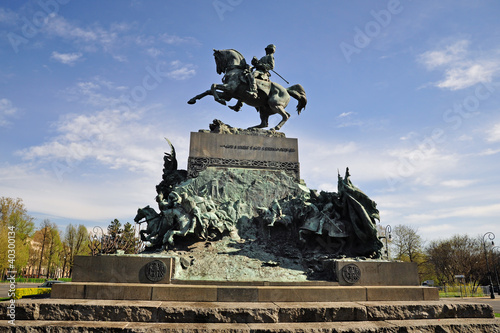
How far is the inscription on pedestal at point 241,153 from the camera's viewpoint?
12.6 metres

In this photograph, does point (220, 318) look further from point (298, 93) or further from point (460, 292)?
point (460, 292)

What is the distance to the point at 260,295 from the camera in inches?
317

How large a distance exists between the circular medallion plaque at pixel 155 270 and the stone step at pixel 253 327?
62.4 inches

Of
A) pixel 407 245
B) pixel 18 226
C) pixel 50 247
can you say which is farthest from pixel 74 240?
pixel 407 245

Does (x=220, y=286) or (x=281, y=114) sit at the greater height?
(x=281, y=114)

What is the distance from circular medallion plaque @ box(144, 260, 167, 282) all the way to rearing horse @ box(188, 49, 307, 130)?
7.87 meters

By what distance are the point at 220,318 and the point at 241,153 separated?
6.88m

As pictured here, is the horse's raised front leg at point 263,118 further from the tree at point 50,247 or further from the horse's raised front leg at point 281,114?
the tree at point 50,247

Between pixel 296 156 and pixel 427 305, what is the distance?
677 centimetres

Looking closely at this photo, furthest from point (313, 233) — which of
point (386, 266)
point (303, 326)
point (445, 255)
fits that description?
point (445, 255)

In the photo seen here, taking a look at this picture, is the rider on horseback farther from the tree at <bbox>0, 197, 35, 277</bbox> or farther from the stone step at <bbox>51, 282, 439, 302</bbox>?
the tree at <bbox>0, 197, 35, 277</bbox>

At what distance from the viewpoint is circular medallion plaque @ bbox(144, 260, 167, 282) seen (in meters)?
8.50

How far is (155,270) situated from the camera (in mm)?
8555

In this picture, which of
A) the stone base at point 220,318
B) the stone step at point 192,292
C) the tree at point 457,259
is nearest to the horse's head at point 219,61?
the stone step at point 192,292
